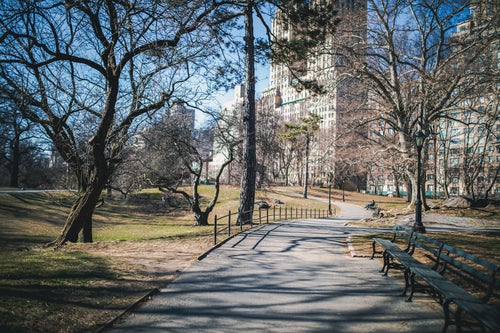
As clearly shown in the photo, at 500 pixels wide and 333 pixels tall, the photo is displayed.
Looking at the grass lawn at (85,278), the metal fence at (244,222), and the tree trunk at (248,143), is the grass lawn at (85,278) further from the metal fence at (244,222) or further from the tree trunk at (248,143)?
the tree trunk at (248,143)

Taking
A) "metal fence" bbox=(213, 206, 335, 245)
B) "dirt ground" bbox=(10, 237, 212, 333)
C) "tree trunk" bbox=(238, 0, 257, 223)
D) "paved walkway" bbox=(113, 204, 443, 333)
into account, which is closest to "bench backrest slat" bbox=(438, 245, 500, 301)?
"paved walkway" bbox=(113, 204, 443, 333)

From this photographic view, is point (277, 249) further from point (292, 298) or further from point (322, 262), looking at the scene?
point (292, 298)

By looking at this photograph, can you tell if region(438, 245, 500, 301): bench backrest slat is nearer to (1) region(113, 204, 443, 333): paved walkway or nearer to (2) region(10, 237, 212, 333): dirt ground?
(1) region(113, 204, 443, 333): paved walkway

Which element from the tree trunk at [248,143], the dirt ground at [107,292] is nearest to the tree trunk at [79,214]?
the dirt ground at [107,292]

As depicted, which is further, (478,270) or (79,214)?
(79,214)

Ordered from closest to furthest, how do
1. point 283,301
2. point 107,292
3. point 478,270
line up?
point 478,270
point 283,301
point 107,292

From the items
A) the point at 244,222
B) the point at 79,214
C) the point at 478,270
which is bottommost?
the point at 244,222

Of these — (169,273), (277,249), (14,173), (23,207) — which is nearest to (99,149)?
(169,273)

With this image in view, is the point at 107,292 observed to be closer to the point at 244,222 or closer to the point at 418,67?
the point at 244,222

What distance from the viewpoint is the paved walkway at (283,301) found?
4.39m

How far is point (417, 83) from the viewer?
19922 millimetres

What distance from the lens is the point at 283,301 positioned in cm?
531

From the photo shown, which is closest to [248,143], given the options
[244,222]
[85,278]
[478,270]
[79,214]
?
[244,222]

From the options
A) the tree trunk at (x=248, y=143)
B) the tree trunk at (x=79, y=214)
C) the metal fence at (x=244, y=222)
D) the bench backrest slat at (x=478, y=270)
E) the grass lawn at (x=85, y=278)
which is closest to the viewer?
the bench backrest slat at (x=478, y=270)
